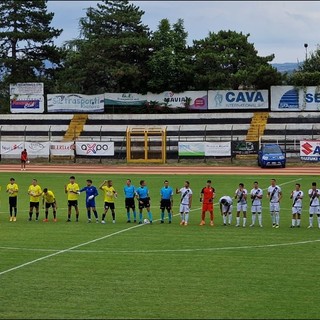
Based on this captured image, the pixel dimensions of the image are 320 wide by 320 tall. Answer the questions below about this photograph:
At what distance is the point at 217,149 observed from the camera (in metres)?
57.8

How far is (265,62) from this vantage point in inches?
2886

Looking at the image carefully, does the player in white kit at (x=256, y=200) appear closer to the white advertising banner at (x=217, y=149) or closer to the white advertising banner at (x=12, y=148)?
the white advertising banner at (x=217, y=149)

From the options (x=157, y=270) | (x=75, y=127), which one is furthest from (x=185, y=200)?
(x=75, y=127)

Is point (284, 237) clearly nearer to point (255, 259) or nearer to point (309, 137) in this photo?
point (255, 259)

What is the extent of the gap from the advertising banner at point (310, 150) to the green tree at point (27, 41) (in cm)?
3427

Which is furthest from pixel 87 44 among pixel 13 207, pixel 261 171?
pixel 13 207

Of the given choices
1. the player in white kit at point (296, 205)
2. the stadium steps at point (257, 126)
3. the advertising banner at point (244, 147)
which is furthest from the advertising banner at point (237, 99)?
the player in white kit at point (296, 205)

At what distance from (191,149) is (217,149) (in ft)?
7.28

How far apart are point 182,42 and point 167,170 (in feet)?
85.8

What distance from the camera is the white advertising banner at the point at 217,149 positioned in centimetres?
5759

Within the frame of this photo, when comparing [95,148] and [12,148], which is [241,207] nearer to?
[95,148]

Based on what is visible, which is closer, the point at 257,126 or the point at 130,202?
the point at 130,202

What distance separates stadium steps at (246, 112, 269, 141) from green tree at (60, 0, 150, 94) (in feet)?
43.5

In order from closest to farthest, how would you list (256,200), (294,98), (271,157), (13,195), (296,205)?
(296,205), (256,200), (13,195), (271,157), (294,98)
